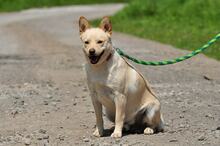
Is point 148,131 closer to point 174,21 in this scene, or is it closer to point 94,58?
point 94,58

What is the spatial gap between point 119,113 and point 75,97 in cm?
377

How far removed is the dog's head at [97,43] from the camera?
23.8 ft

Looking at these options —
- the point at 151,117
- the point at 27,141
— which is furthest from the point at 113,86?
the point at 27,141

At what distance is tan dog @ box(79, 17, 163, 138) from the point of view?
7348 mm

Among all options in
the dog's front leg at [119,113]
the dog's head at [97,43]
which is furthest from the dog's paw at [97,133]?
the dog's head at [97,43]

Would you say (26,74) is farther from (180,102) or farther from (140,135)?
(140,135)

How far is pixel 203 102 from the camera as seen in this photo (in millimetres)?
10320

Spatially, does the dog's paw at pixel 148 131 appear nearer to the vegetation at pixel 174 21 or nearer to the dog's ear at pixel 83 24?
the dog's ear at pixel 83 24

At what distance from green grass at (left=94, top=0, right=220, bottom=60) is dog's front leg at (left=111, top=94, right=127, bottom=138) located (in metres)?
10.6

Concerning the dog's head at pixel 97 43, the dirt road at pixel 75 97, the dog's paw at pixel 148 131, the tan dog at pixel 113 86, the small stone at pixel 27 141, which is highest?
the dog's head at pixel 97 43

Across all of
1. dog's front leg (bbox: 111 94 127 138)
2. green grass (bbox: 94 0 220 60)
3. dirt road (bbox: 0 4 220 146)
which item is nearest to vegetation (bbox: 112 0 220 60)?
green grass (bbox: 94 0 220 60)

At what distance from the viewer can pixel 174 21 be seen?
88.3ft

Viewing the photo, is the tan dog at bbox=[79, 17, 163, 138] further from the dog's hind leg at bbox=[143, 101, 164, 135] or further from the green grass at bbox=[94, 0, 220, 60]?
the green grass at bbox=[94, 0, 220, 60]

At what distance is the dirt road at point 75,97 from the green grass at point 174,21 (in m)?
1.41
